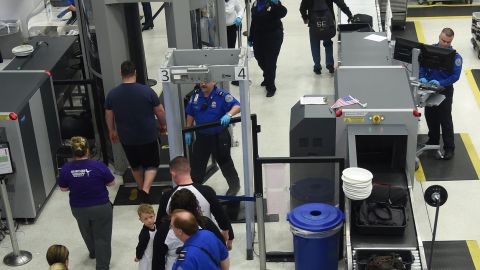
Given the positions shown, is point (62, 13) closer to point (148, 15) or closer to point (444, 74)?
point (148, 15)

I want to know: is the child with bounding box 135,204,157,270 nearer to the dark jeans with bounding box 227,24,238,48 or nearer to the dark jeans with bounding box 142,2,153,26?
the dark jeans with bounding box 227,24,238,48

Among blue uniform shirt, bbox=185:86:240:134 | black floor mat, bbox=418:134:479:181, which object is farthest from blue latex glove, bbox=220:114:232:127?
black floor mat, bbox=418:134:479:181

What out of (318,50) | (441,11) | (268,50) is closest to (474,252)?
(268,50)

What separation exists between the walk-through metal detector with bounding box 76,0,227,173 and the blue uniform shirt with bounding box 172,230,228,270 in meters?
3.38

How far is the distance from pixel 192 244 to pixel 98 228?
201 cm

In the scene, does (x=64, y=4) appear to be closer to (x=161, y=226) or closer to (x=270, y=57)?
(x=270, y=57)

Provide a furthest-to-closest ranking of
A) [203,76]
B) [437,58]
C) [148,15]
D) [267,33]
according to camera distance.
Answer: [148,15] < [267,33] < [437,58] < [203,76]

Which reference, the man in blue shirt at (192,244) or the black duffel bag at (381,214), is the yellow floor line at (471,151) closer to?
the black duffel bag at (381,214)

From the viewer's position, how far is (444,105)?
845 cm

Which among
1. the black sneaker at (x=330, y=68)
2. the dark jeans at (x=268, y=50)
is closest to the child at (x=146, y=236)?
the dark jeans at (x=268, y=50)

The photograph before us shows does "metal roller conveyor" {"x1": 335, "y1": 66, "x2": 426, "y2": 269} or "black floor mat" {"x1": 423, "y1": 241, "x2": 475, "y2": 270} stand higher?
"metal roller conveyor" {"x1": 335, "y1": 66, "x2": 426, "y2": 269}

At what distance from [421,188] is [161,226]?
3.99m

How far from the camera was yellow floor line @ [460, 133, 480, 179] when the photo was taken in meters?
8.52

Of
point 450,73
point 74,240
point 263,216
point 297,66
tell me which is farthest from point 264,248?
point 297,66
